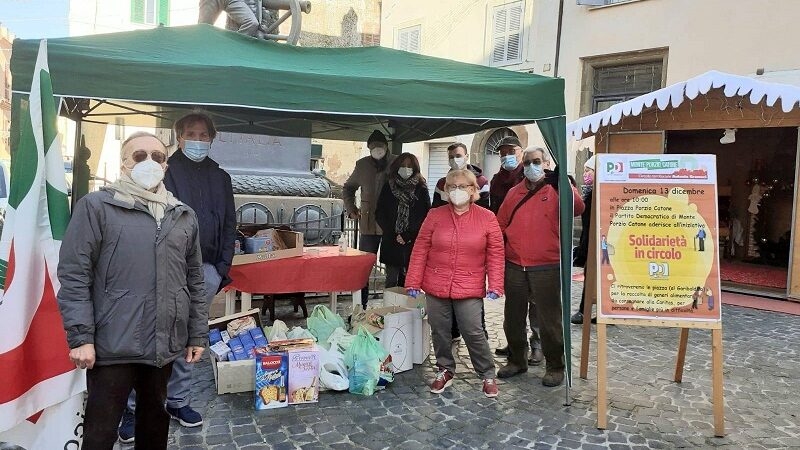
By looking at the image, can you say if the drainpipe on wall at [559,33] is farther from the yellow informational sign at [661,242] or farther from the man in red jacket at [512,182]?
the yellow informational sign at [661,242]

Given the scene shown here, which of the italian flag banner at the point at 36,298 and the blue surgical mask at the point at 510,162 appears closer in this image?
the italian flag banner at the point at 36,298

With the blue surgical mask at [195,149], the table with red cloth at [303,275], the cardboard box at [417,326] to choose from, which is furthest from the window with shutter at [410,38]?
the blue surgical mask at [195,149]

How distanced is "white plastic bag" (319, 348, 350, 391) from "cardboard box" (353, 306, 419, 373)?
38 cm

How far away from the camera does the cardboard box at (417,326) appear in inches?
178

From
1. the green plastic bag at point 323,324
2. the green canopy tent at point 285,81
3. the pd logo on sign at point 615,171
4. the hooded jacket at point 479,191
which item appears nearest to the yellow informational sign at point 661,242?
the pd logo on sign at point 615,171

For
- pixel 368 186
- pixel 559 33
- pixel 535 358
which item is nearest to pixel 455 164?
pixel 368 186

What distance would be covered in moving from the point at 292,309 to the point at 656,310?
399cm

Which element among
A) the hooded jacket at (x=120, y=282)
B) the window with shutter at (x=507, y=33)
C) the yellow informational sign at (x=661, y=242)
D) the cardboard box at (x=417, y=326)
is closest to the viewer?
the hooded jacket at (x=120, y=282)

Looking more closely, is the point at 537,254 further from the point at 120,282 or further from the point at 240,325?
the point at 120,282

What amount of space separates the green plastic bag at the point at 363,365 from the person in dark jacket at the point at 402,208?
55.6 inches

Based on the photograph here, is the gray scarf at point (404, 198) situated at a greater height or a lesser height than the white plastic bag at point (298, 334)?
greater

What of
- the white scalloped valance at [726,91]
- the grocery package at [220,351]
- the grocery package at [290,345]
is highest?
the white scalloped valance at [726,91]

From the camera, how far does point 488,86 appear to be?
12.2 feet

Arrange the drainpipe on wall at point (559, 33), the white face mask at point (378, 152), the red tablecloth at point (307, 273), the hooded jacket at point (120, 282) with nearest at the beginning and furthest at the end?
the hooded jacket at point (120, 282) → the red tablecloth at point (307, 273) → the white face mask at point (378, 152) → the drainpipe on wall at point (559, 33)
